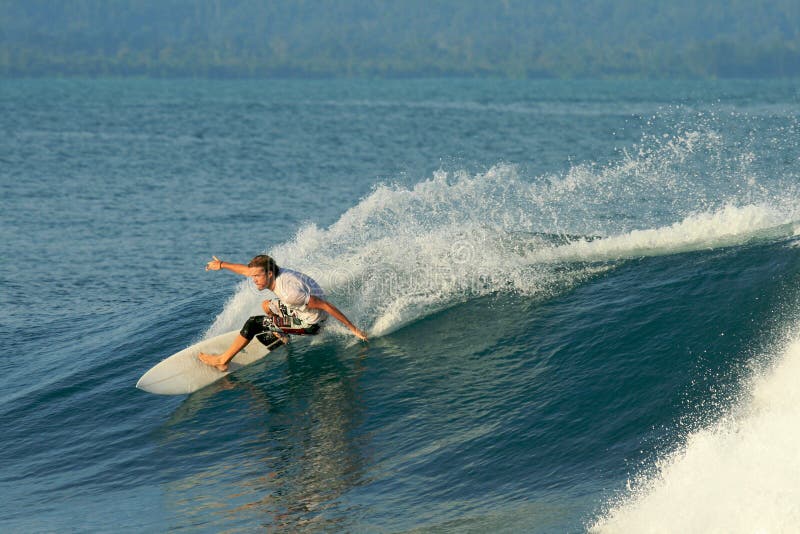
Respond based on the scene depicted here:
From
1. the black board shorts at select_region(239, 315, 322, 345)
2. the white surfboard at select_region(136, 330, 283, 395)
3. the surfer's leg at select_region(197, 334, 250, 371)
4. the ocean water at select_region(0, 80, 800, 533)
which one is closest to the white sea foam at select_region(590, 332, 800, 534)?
the ocean water at select_region(0, 80, 800, 533)

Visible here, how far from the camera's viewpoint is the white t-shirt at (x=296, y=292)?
1155 centimetres

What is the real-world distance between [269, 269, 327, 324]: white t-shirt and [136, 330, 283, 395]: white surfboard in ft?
2.52

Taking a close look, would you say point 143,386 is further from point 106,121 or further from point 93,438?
point 106,121

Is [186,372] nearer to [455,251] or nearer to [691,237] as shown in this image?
[455,251]

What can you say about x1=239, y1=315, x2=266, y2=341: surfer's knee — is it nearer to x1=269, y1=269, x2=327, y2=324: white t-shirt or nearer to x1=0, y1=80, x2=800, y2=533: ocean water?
x1=269, y1=269, x2=327, y2=324: white t-shirt

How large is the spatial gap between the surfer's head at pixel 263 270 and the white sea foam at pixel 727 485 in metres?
4.95

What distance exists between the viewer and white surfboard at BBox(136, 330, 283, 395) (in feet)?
40.8

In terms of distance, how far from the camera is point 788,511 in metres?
6.80

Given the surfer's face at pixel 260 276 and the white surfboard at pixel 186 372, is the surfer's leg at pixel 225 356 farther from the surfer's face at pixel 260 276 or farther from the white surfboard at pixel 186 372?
the surfer's face at pixel 260 276

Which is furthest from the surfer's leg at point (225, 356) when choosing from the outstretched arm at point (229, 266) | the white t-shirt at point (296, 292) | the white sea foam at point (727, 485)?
the white sea foam at point (727, 485)

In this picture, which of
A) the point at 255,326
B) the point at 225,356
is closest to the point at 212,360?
the point at 225,356

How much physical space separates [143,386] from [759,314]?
300 inches

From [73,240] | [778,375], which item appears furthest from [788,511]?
[73,240]

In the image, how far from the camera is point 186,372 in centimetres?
1249
